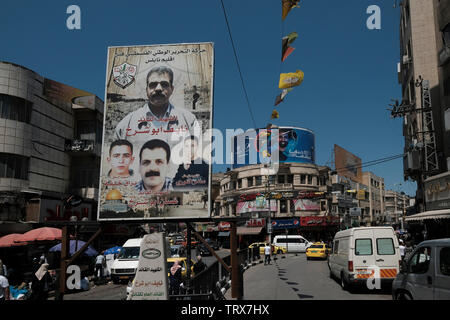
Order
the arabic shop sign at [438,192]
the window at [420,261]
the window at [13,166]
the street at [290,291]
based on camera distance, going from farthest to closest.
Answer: the window at [13,166] → the arabic shop sign at [438,192] → the street at [290,291] → the window at [420,261]

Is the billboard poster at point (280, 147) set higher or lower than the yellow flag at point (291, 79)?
higher

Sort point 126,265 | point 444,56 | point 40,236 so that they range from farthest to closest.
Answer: point 444,56
point 40,236
point 126,265

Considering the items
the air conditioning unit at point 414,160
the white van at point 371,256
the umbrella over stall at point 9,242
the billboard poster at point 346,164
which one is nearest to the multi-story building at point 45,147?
→ the umbrella over stall at point 9,242

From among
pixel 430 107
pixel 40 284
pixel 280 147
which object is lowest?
pixel 40 284

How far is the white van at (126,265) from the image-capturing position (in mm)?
19688

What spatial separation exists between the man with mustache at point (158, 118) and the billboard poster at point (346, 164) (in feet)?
225

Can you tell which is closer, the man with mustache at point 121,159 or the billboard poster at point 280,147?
the man with mustache at point 121,159

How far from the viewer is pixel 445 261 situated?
7.59m

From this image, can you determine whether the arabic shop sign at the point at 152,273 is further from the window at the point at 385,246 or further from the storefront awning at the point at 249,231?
the storefront awning at the point at 249,231

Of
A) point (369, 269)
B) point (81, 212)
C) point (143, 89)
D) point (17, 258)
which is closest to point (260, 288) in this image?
point (369, 269)

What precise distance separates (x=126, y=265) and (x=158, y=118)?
10.00 metres

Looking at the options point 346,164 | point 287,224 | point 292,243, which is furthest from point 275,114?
point 346,164

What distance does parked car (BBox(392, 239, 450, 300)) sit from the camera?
7.54 m

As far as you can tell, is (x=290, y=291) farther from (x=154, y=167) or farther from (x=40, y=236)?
(x=40, y=236)
